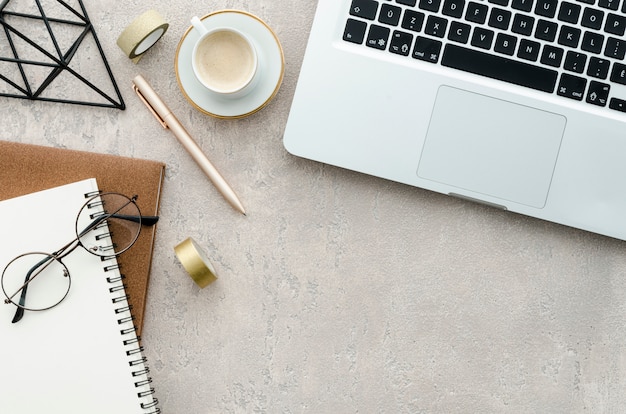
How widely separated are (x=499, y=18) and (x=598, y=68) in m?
0.12

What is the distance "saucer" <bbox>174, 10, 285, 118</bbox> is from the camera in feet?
2.36

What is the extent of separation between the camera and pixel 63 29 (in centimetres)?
75

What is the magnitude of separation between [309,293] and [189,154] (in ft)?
0.70

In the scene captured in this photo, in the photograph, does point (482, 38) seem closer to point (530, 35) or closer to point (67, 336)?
point (530, 35)

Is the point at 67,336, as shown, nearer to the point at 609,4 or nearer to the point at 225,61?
the point at 225,61

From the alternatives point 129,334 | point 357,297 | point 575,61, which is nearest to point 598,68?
point 575,61

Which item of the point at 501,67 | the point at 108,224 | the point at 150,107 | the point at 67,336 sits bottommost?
the point at 67,336

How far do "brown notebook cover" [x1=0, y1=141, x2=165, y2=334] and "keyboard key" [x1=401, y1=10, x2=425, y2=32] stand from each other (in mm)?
315

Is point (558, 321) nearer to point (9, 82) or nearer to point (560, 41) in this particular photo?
point (560, 41)

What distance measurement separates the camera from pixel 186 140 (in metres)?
0.73

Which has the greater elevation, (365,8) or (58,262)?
(365,8)

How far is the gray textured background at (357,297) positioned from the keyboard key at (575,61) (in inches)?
7.0

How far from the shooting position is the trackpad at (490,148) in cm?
69

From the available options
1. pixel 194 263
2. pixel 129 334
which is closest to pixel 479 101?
pixel 194 263
